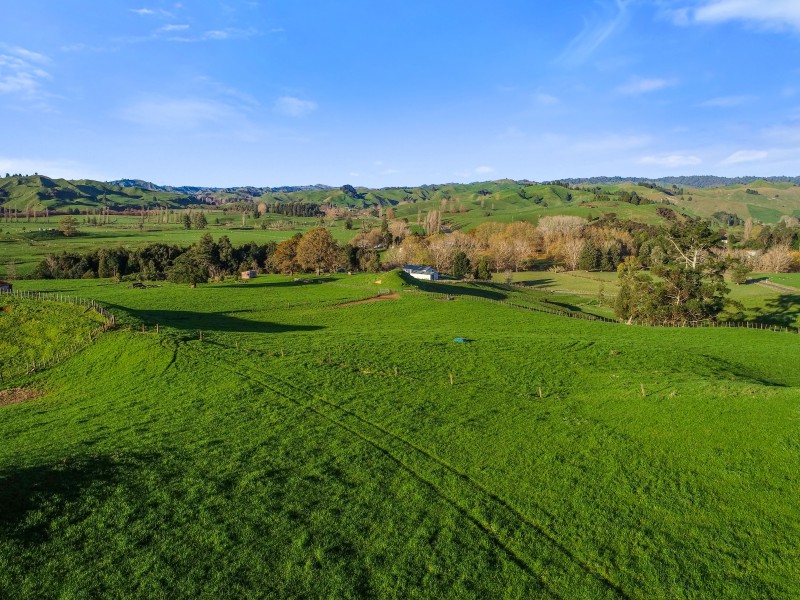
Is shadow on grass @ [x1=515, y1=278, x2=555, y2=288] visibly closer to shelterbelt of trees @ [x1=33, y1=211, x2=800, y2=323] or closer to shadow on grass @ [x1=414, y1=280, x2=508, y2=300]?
shelterbelt of trees @ [x1=33, y1=211, x2=800, y2=323]

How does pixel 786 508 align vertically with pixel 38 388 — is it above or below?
above

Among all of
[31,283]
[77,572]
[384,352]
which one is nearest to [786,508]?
[77,572]

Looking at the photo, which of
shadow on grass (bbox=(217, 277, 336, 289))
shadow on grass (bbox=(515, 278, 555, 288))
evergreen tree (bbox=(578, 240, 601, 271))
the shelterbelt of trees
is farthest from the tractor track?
evergreen tree (bbox=(578, 240, 601, 271))

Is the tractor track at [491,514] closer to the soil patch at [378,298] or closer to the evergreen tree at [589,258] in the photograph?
the soil patch at [378,298]

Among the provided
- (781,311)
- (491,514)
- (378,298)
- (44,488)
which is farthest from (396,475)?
(781,311)

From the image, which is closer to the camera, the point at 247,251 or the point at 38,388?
the point at 38,388

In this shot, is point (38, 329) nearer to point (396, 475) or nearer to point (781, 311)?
point (396, 475)

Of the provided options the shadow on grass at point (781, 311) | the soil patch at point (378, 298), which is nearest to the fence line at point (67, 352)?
the soil patch at point (378, 298)

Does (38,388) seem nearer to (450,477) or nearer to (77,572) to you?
(77,572)
